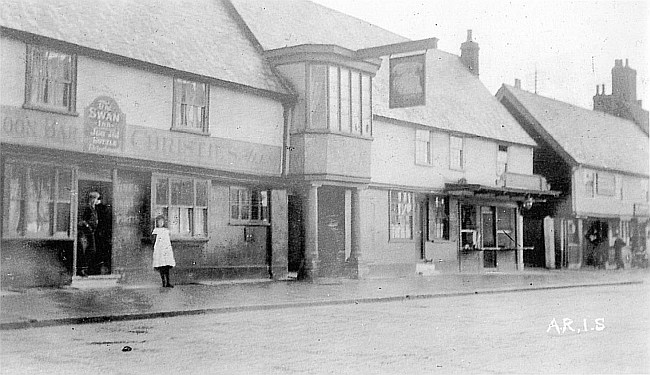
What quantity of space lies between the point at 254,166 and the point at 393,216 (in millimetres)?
6887

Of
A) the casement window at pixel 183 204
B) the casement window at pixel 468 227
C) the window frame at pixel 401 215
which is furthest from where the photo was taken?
the casement window at pixel 468 227

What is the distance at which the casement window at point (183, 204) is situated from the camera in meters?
18.2

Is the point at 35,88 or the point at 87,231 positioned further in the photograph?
the point at 87,231

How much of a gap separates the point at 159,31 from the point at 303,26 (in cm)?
679

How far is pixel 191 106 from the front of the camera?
740 inches

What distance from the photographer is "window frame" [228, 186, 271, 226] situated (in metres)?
20.0

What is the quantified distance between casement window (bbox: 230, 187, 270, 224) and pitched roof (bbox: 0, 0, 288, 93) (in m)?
2.67

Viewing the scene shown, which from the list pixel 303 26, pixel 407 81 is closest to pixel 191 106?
pixel 407 81

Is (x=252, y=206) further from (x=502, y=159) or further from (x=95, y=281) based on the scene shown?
(x=502, y=159)

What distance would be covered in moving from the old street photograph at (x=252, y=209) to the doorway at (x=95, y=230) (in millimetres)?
45

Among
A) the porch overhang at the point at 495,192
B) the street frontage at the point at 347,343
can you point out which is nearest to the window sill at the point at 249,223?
the street frontage at the point at 347,343

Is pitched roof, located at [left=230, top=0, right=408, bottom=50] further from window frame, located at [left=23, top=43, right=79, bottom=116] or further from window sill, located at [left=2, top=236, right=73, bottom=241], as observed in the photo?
window sill, located at [left=2, top=236, right=73, bottom=241]

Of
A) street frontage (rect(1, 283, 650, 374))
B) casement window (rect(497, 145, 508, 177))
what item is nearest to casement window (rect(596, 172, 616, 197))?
casement window (rect(497, 145, 508, 177))

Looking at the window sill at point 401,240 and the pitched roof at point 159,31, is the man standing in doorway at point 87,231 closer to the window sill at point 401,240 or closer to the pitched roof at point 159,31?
the pitched roof at point 159,31
